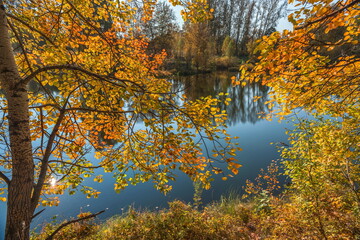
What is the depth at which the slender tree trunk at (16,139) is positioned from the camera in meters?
1.61

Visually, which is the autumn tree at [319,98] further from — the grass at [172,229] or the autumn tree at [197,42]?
the autumn tree at [197,42]

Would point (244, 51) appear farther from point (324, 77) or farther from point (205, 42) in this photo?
point (324, 77)

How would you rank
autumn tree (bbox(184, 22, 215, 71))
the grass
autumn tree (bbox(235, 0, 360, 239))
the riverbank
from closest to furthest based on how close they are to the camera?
autumn tree (bbox(235, 0, 360, 239))
the riverbank
the grass
autumn tree (bbox(184, 22, 215, 71))

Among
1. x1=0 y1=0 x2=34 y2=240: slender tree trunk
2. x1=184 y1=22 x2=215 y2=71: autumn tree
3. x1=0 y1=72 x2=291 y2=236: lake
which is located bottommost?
x1=0 y1=72 x2=291 y2=236: lake

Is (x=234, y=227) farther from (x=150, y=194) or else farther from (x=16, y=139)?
(x=16, y=139)

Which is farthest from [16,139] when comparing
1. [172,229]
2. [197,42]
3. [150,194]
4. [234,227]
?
[197,42]

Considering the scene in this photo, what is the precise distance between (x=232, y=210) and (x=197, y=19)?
18.8 feet

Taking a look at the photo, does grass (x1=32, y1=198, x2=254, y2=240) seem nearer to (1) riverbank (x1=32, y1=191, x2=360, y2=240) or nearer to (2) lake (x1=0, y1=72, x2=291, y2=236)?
(1) riverbank (x1=32, y1=191, x2=360, y2=240)

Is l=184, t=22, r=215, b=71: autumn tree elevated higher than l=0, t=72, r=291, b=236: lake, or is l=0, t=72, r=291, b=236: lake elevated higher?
l=184, t=22, r=215, b=71: autumn tree

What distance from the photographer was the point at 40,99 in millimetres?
2551

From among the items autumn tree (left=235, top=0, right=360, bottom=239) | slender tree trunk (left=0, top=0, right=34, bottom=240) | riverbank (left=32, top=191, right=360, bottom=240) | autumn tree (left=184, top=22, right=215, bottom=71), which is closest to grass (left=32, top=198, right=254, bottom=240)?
riverbank (left=32, top=191, right=360, bottom=240)

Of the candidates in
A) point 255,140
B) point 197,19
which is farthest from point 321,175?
point 255,140

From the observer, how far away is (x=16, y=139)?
5.43 ft

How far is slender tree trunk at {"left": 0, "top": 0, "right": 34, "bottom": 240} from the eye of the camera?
63.2 inches
